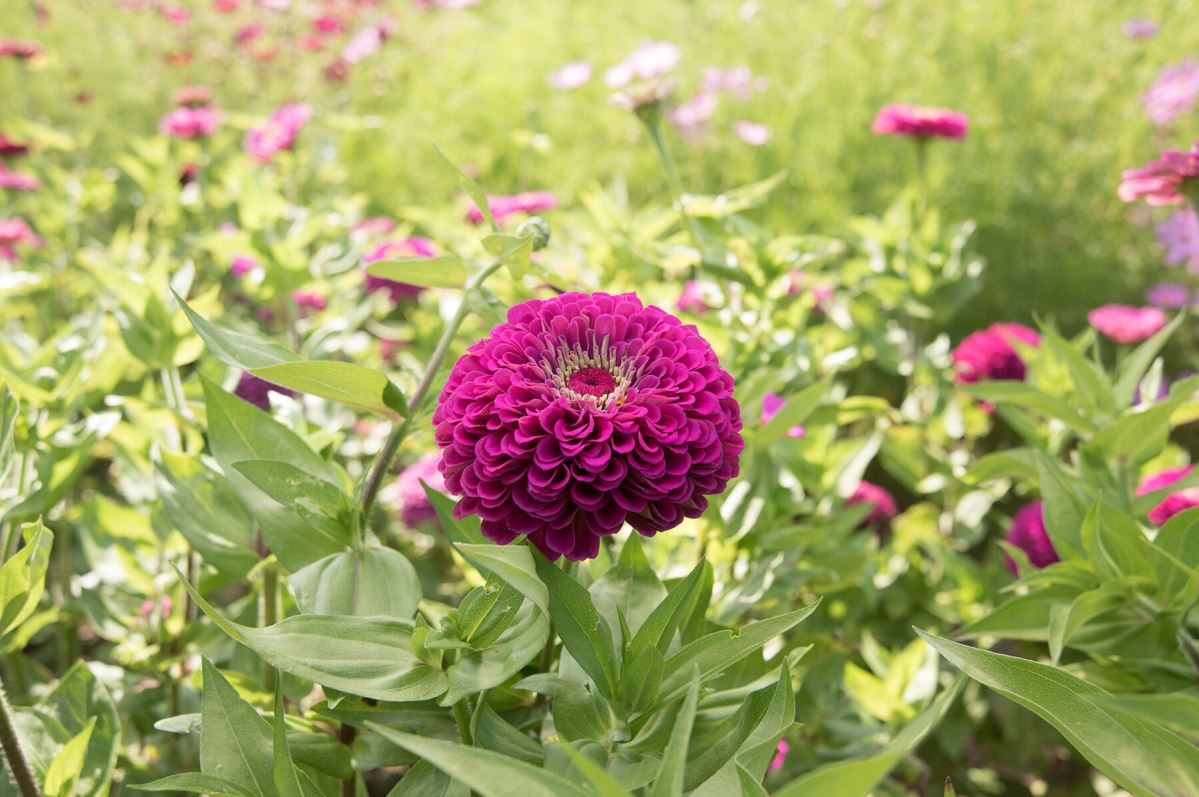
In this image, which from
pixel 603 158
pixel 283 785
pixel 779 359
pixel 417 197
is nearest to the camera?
pixel 283 785

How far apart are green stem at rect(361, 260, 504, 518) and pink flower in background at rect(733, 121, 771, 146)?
1900 millimetres

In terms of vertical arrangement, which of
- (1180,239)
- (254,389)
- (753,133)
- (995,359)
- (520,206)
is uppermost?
(254,389)

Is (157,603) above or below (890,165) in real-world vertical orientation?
above

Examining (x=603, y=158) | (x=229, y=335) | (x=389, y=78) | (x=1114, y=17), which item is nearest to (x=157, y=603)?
(x=229, y=335)

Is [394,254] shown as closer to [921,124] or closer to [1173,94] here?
[921,124]

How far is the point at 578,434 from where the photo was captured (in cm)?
55

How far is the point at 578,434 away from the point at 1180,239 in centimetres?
202

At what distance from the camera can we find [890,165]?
2.48 meters

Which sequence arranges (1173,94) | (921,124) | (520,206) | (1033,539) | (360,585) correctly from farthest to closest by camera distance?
(1173,94) < (520,206) < (921,124) < (1033,539) < (360,585)

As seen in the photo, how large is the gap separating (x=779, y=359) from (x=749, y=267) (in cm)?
13

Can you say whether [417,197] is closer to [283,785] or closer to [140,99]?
[140,99]

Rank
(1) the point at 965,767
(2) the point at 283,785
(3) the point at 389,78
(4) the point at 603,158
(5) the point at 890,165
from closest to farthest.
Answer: (2) the point at 283,785, (1) the point at 965,767, (5) the point at 890,165, (4) the point at 603,158, (3) the point at 389,78

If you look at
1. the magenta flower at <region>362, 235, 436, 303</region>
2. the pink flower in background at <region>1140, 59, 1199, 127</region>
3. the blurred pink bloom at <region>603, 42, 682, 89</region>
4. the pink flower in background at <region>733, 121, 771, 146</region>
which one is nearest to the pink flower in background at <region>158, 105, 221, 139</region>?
the magenta flower at <region>362, 235, 436, 303</region>

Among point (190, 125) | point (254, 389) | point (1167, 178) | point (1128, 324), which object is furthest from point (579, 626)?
point (190, 125)
